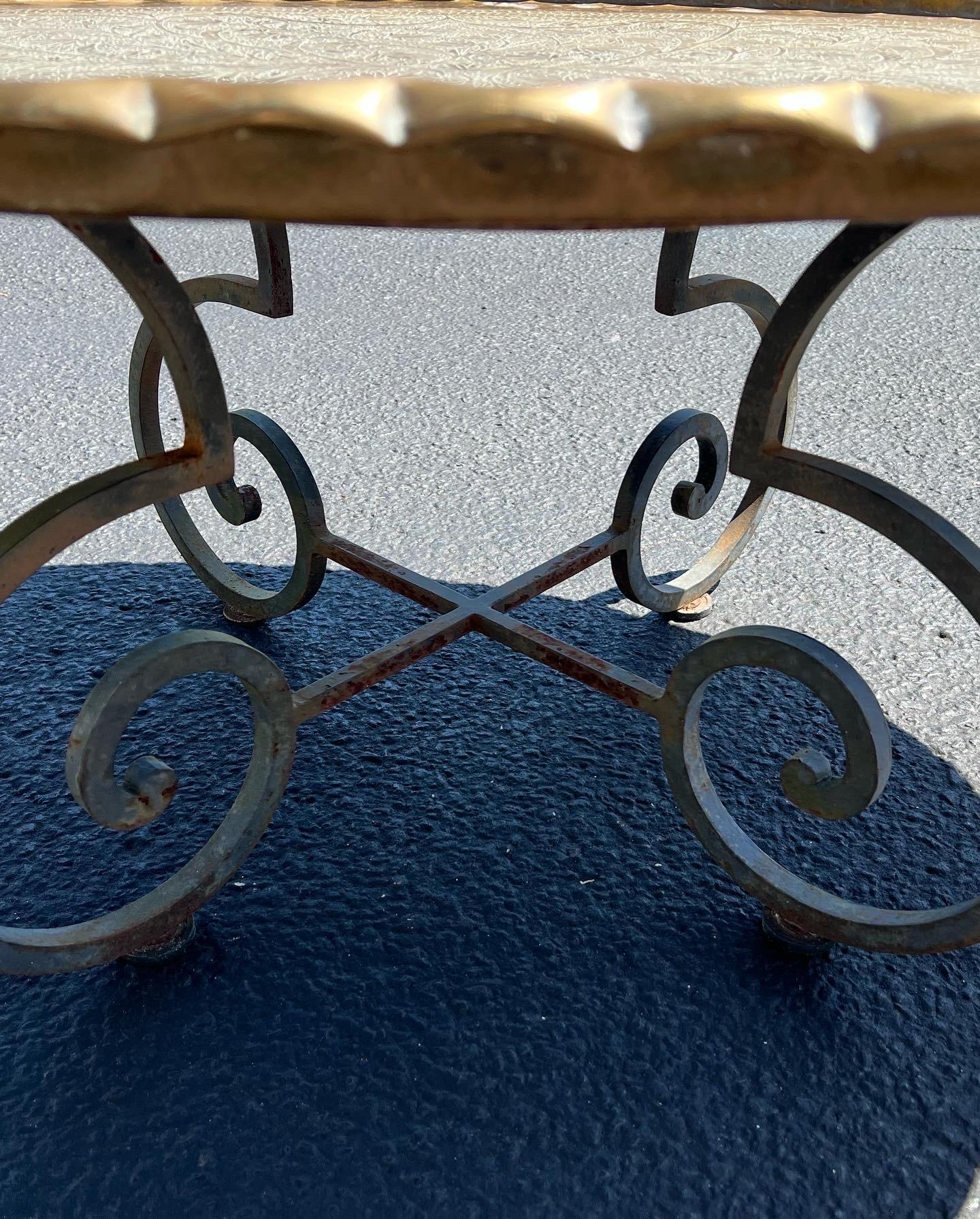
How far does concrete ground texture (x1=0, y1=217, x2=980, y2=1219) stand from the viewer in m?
0.89

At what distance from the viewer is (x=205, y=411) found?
2.74ft

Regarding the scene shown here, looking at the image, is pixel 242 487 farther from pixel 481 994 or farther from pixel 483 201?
pixel 483 201

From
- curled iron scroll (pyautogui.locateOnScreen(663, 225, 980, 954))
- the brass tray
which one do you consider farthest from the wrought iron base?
the brass tray

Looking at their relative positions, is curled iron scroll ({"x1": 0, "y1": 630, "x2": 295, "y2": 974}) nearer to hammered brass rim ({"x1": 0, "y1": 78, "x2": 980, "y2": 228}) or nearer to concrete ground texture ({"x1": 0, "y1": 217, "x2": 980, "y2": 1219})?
concrete ground texture ({"x1": 0, "y1": 217, "x2": 980, "y2": 1219})

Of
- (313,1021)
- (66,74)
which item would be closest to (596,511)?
(313,1021)

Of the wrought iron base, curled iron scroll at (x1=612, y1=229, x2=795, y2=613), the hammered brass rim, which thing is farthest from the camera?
curled iron scroll at (x1=612, y1=229, x2=795, y2=613)

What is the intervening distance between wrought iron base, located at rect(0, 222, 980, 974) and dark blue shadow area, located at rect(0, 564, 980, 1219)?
0.08 m

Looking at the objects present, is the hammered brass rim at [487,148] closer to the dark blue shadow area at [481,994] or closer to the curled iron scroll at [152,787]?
the curled iron scroll at [152,787]

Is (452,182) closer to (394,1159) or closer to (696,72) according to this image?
(696,72)

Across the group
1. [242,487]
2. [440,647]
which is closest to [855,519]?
[440,647]

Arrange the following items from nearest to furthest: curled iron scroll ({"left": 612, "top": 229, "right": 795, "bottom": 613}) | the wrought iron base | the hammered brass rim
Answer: the hammered brass rim, the wrought iron base, curled iron scroll ({"left": 612, "top": 229, "right": 795, "bottom": 613})

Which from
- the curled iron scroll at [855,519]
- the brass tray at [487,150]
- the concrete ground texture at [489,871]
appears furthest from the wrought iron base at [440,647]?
the brass tray at [487,150]

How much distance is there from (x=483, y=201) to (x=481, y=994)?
0.73 metres

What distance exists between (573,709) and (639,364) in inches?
46.6
